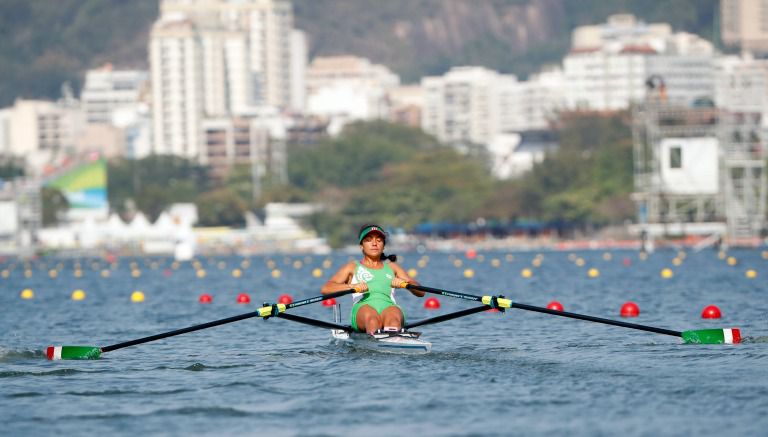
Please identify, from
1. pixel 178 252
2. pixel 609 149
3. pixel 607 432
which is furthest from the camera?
pixel 609 149

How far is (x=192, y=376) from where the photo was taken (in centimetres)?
2459

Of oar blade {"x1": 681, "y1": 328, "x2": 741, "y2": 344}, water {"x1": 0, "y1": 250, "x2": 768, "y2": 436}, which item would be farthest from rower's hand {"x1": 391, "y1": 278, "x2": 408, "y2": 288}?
oar blade {"x1": 681, "y1": 328, "x2": 741, "y2": 344}

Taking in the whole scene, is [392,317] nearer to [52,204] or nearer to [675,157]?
[675,157]

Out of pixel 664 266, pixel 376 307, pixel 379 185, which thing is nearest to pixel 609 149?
pixel 379 185

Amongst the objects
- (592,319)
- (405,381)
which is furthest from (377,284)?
(592,319)

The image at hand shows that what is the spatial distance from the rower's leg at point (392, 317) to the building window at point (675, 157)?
283 ft

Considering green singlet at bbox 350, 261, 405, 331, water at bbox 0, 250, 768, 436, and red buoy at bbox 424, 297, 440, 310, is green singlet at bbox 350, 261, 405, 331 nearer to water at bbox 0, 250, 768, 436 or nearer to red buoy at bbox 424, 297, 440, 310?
water at bbox 0, 250, 768, 436

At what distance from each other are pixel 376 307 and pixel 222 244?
429 ft

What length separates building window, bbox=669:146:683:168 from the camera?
111 meters

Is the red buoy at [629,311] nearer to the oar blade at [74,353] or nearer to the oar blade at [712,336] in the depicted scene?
the oar blade at [712,336]

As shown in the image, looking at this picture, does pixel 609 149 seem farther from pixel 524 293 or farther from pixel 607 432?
pixel 607 432

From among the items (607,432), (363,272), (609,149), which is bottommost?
(607,432)

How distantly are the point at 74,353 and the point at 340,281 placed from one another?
443 cm

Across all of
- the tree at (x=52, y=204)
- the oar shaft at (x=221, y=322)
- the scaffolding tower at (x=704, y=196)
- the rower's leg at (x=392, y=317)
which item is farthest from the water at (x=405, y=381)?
the tree at (x=52, y=204)
